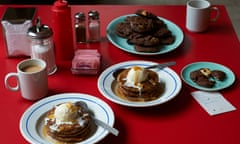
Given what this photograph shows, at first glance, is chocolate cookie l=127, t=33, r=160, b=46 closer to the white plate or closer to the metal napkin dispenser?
the white plate

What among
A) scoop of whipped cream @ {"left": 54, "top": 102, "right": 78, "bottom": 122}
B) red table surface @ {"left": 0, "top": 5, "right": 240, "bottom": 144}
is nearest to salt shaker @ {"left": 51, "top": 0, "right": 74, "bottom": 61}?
red table surface @ {"left": 0, "top": 5, "right": 240, "bottom": 144}

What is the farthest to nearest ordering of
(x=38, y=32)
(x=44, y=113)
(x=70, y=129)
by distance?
1. (x=38, y=32)
2. (x=44, y=113)
3. (x=70, y=129)

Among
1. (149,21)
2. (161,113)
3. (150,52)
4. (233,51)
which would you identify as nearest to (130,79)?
(161,113)

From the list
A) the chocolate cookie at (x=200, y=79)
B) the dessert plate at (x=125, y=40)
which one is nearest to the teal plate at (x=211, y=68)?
the chocolate cookie at (x=200, y=79)

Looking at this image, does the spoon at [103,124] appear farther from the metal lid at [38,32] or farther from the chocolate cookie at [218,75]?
the chocolate cookie at [218,75]

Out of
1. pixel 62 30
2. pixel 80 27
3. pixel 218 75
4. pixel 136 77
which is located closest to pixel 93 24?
pixel 80 27

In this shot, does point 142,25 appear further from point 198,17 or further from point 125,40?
point 198,17
